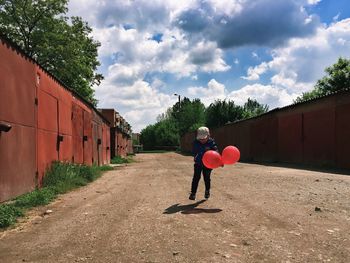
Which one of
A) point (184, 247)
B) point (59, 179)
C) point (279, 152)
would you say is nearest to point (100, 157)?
point (279, 152)

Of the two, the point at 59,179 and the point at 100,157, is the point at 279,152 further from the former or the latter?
A: the point at 59,179

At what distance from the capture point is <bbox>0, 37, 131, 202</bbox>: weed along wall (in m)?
9.24

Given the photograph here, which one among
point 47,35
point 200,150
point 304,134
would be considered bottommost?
point 200,150

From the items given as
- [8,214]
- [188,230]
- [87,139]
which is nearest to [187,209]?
[188,230]

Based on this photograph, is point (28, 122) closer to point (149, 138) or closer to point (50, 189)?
point (50, 189)

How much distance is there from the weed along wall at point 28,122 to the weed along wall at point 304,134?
1213 centimetres

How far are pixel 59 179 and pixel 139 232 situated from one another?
7.56m

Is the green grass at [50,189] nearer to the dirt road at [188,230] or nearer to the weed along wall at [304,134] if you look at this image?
the dirt road at [188,230]

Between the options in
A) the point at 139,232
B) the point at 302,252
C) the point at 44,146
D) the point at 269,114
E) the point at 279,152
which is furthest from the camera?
the point at 269,114

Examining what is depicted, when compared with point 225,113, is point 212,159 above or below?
below

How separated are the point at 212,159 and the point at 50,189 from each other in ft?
15.8

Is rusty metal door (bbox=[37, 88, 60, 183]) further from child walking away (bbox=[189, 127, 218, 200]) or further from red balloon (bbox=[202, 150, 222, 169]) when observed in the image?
red balloon (bbox=[202, 150, 222, 169])

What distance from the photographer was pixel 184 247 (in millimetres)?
5348

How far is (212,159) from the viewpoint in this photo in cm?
892
